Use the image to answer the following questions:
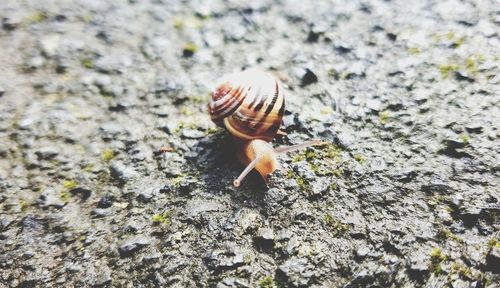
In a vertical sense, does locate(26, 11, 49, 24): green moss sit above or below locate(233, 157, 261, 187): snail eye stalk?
below

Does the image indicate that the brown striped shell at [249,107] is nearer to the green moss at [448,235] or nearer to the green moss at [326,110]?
Answer: the green moss at [326,110]

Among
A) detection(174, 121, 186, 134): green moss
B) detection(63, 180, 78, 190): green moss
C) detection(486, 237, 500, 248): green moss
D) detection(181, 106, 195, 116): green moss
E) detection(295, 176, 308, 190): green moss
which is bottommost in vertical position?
detection(63, 180, 78, 190): green moss

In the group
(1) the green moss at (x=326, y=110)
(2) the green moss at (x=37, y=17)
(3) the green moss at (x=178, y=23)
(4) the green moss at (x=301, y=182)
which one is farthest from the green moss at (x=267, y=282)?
(2) the green moss at (x=37, y=17)

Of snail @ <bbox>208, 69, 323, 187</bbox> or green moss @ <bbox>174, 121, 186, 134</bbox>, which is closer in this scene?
snail @ <bbox>208, 69, 323, 187</bbox>

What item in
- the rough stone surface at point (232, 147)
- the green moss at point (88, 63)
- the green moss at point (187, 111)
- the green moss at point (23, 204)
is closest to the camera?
the rough stone surface at point (232, 147)

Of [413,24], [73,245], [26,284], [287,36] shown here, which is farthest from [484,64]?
[26,284]

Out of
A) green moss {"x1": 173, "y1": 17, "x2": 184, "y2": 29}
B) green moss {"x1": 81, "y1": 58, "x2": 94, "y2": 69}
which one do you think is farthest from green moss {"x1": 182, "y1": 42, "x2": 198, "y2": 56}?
green moss {"x1": 81, "y1": 58, "x2": 94, "y2": 69}

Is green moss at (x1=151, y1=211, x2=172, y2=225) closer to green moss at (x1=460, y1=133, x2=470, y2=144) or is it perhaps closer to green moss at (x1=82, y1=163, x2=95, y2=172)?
green moss at (x1=82, y1=163, x2=95, y2=172)

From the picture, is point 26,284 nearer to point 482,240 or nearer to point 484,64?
point 482,240
